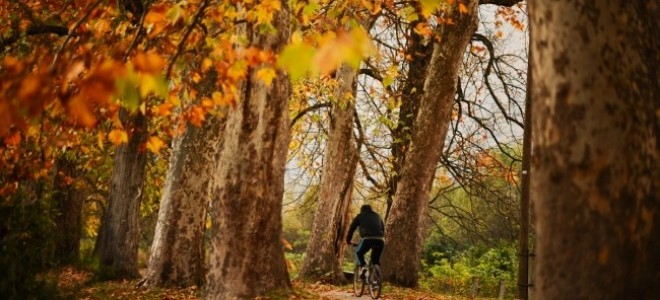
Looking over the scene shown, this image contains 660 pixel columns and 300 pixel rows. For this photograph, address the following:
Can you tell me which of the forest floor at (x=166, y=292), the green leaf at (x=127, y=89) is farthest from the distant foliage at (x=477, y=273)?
the green leaf at (x=127, y=89)

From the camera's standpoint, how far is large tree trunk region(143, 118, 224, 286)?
10547 millimetres

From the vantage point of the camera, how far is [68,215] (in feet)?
55.9

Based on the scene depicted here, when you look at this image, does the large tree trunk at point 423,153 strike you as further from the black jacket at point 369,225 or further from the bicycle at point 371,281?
the black jacket at point 369,225

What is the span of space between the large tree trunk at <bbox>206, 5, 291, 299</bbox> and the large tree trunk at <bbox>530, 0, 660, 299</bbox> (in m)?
4.51

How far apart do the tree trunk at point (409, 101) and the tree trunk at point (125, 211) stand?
18.1 feet

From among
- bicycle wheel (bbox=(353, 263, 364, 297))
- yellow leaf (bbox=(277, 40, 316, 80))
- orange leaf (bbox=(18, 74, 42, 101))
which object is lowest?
bicycle wheel (bbox=(353, 263, 364, 297))

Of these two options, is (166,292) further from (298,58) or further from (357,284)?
(298,58)

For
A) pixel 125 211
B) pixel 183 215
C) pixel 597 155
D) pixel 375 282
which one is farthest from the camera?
pixel 125 211

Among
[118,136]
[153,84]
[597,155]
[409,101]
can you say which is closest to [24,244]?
[118,136]

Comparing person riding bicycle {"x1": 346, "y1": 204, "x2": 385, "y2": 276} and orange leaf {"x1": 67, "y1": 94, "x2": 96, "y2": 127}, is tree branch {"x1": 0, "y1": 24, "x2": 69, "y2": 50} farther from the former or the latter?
orange leaf {"x1": 67, "y1": 94, "x2": 96, "y2": 127}

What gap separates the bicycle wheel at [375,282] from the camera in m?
11.1

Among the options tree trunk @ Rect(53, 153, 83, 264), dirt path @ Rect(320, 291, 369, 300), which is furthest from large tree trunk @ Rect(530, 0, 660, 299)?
tree trunk @ Rect(53, 153, 83, 264)

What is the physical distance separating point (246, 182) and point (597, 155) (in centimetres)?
479

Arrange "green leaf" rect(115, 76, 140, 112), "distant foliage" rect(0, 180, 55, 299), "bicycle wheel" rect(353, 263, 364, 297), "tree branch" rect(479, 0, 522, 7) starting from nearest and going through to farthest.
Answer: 1. "green leaf" rect(115, 76, 140, 112)
2. "distant foliage" rect(0, 180, 55, 299)
3. "bicycle wheel" rect(353, 263, 364, 297)
4. "tree branch" rect(479, 0, 522, 7)
